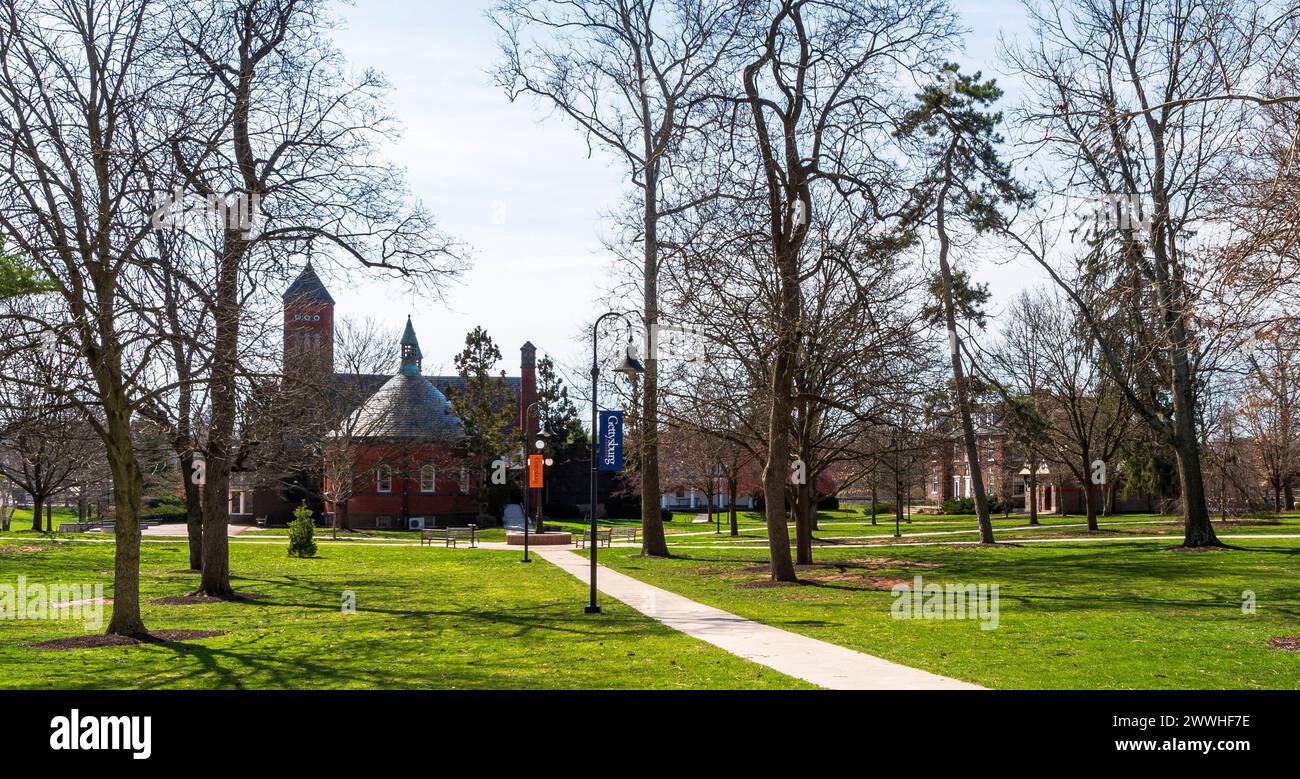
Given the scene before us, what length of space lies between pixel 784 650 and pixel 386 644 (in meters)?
5.41

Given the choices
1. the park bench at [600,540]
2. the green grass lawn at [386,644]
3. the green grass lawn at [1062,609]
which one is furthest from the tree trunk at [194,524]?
the park bench at [600,540]

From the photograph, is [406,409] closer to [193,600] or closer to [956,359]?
[956,359]

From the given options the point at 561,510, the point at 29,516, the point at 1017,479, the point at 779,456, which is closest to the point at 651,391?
the point at 779,456

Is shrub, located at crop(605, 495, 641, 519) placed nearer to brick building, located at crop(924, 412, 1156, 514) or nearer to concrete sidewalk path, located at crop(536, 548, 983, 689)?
brick building, located at crop(924, 412, 1156, 514)

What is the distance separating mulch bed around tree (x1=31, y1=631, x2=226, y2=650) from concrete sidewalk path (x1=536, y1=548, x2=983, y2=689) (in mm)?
7032

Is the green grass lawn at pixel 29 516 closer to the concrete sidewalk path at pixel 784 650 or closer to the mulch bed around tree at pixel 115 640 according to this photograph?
the mulch bed around tree at pixel 115 640

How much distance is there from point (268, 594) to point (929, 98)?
20657 millimetres

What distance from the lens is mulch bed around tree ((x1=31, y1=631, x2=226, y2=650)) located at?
13.1 meters

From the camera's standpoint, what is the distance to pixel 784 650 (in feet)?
42.0

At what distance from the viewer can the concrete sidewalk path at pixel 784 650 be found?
34.4 ft

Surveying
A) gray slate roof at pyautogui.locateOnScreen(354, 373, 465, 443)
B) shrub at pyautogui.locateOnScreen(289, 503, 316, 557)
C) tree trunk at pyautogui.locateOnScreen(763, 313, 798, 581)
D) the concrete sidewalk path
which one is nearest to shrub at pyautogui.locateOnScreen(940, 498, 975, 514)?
gray slate roof at pyautogui.locateOnScreen(354, 373, 465, 443)
